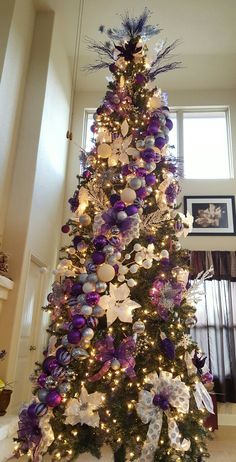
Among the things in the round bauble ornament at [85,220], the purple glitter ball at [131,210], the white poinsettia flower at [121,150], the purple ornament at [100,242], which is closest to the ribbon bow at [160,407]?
the purple ornament at [100,242]

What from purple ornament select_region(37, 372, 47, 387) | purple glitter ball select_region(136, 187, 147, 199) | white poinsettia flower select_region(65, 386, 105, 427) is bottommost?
white poinsettia flower select_region(65, 386, 105, 427)

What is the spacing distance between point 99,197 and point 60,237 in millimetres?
3110

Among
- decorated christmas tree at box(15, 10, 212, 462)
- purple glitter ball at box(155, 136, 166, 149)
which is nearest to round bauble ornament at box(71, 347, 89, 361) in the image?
decorated christmas tree at box(15, 10, 212, 462)

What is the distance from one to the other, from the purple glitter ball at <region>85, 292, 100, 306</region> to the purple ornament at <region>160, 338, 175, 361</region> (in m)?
0.37

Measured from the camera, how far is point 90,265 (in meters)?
1.76

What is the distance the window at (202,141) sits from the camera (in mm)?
5426

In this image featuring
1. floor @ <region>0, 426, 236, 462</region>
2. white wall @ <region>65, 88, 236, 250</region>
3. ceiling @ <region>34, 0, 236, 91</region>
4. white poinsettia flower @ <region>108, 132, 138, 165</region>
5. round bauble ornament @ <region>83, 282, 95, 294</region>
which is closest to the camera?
round bauble ornament @ <region>83, 282, 95, 294</region>

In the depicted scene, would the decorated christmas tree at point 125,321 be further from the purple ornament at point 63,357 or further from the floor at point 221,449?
the floor at point 221,449

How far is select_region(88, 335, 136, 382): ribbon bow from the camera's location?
1.56 meters

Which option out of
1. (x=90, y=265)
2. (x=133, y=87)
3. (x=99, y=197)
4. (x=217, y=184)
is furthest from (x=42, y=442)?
(x=217, y=184)

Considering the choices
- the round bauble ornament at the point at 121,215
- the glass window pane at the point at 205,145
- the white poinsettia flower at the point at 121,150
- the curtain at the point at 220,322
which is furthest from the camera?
the glass window pane at the point at 205,145

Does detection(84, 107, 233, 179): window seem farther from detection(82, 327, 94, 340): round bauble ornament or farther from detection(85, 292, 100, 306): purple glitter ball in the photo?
detection(82, 327, 94, 340): round bauble ornament

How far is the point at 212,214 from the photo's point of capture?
5074mm

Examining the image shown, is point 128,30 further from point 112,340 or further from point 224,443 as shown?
point 224,443
